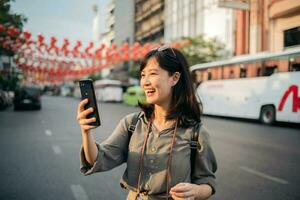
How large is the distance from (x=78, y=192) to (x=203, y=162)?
354 centimetres

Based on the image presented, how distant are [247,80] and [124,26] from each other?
201 feet

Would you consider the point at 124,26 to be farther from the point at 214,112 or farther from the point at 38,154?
the point at 38,154

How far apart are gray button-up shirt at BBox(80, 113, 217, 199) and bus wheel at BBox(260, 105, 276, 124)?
1657cm

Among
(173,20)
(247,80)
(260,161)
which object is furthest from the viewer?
(173,20)

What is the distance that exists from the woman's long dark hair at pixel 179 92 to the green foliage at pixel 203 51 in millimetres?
31474

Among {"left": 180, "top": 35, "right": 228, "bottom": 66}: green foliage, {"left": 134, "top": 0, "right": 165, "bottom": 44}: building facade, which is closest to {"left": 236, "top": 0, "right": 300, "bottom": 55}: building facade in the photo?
{"left": 180, "top": 35, "right": 228, "bottom": 66}: green foliage

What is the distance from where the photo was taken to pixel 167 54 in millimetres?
1980

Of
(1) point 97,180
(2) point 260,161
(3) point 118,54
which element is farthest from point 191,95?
(3) point 118,54

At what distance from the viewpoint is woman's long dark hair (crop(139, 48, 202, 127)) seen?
6.48ft

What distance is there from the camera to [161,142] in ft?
6.29

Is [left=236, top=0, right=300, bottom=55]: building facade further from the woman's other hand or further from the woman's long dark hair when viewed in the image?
the woman's other hand

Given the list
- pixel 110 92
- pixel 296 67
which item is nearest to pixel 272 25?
pixel 296 67

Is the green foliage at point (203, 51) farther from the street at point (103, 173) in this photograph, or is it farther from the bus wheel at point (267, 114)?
the street at point (103, 173)

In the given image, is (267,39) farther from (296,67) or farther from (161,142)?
(161,142)
